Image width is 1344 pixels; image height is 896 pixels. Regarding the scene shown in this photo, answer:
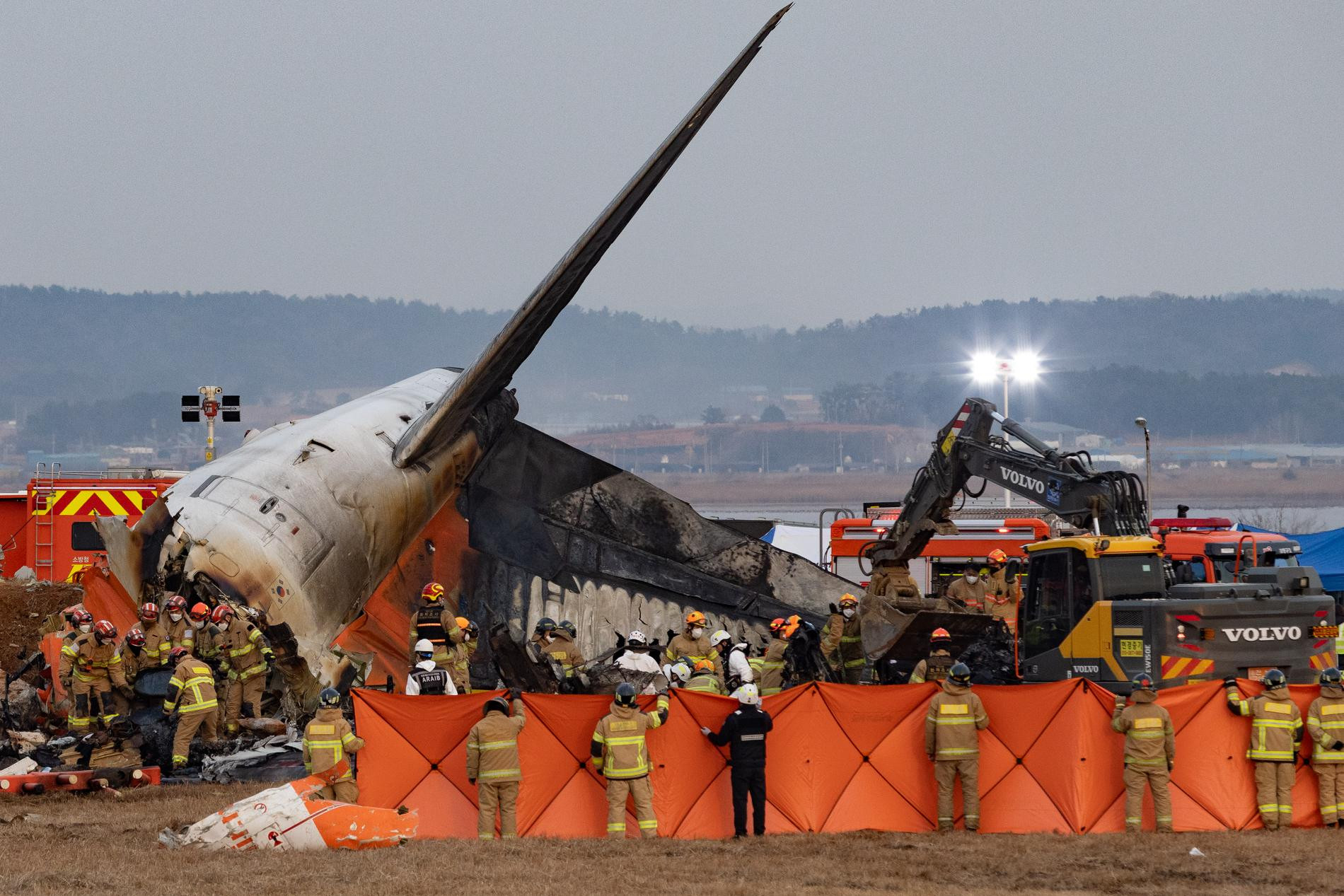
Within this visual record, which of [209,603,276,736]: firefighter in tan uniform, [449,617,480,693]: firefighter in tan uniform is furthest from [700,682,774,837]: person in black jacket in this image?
[209,603,276,736]: firefighter in tan uniform

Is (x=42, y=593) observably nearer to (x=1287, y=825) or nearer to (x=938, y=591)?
(x=938, y=591)

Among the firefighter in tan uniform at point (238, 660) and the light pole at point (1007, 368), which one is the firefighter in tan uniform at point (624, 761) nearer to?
the firefighter in tan uniform at point (238, 660)

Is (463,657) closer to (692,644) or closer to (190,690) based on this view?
(692,644)

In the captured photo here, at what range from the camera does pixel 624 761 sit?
1465 centimetres

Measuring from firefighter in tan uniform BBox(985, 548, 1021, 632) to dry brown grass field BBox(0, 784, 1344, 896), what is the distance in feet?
33.8

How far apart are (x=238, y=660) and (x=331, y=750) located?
4928 mm

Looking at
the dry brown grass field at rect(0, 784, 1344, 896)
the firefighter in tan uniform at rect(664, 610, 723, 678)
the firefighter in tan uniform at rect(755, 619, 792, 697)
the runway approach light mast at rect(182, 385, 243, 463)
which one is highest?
the runway approach light mast at rect(182, 385, 243, 463)

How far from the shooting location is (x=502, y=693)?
15078 millimetres

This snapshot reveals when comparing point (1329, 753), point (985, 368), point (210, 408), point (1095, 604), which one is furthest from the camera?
point (985, 368)

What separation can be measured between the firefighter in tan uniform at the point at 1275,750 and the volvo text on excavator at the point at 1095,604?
82.7 inches

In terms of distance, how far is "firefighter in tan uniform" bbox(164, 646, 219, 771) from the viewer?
682 inches

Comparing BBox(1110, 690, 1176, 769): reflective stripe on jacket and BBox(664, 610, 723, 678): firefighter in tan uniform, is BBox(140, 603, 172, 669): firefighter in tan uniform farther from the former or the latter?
BBox(1110, 690, 1176, 769): reflective stripe on jacket

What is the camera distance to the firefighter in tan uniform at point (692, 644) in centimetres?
1956

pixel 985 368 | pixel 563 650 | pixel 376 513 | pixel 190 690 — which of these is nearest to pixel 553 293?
pixel 376 513
